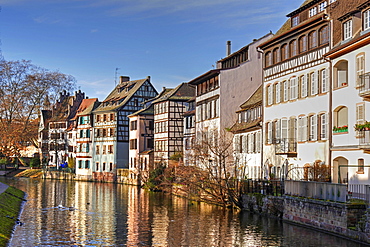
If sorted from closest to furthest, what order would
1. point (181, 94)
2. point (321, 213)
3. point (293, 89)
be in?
point (321, 213) < point (293, 89) < point (181, 94)

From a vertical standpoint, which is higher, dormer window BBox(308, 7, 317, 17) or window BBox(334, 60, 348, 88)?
dormer window BBox(308, 7, 317, 17)

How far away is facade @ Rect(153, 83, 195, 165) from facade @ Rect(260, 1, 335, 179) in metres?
25.6

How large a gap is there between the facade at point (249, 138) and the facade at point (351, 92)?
1108 cm

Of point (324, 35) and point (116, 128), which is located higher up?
point (324, 35)

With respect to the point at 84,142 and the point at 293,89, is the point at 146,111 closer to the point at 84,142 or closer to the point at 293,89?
the point at 84,142

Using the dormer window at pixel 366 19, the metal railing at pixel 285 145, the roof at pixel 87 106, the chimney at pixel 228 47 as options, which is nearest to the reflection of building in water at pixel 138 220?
the metal railing at pixel 285 145

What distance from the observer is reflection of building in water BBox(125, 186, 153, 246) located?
27031 millimetres

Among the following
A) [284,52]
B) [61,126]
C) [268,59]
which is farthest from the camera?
[61,126]

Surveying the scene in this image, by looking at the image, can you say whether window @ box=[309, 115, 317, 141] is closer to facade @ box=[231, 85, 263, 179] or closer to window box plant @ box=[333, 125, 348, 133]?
window box plant @ box=[333, 125, 348, 133]

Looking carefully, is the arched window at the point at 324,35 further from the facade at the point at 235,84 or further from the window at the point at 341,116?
the facade at the point at 235,84

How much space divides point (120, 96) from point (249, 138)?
137 feet

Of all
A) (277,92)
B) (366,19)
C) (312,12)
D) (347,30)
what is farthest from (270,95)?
(366,19)

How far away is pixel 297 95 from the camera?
37031 mm

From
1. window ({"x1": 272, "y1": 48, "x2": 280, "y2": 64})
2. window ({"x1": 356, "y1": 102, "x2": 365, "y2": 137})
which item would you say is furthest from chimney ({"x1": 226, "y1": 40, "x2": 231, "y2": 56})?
window ({"x1": 356, "y1": 102, "x2": 365, "y2": 137})
